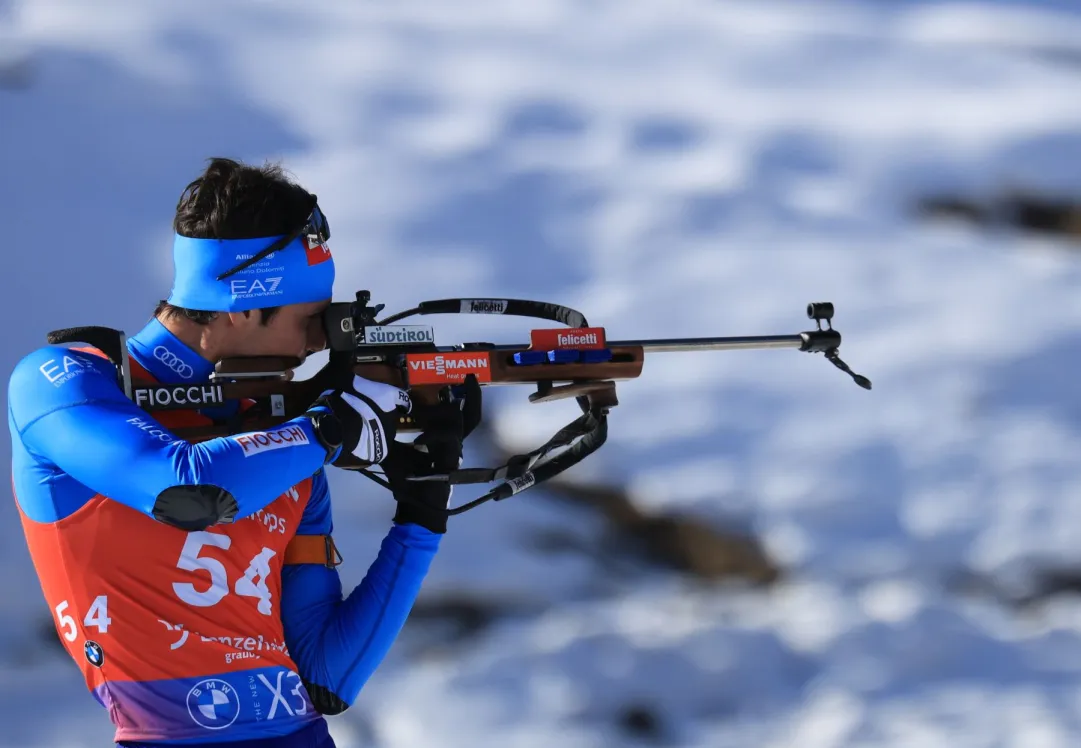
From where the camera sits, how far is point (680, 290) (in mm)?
5504

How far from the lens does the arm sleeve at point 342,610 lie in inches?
82.8

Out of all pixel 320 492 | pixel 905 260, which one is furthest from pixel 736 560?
pixel 320 492

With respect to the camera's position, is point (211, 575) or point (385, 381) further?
point (385, 381)

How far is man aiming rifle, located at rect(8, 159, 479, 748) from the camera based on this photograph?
1.77 metres

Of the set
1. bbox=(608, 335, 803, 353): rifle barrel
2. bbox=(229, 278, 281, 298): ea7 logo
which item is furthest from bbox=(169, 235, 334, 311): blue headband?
bbox=(608, 335, 803, 353): rifle barrel

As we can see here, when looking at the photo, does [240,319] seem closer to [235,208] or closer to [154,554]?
[235,208]

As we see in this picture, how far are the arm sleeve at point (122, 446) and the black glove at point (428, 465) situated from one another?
33cm

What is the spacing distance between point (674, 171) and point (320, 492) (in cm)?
407

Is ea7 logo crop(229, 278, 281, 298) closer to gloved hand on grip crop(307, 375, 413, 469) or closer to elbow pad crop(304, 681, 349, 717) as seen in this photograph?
gloved hand on grip crop(307, 375, 413, 469)

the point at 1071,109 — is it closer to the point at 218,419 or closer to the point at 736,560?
the point at 736,560

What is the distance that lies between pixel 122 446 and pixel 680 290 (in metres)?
3.99

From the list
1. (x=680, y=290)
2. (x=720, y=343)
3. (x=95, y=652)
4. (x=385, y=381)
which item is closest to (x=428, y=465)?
(x=385, y=381)

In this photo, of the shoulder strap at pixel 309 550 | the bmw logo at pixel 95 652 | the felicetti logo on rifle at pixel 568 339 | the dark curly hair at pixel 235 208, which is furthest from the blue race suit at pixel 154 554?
the felicetti logo on rifle at pixel 568 339

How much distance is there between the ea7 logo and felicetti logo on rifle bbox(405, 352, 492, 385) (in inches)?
11.9
